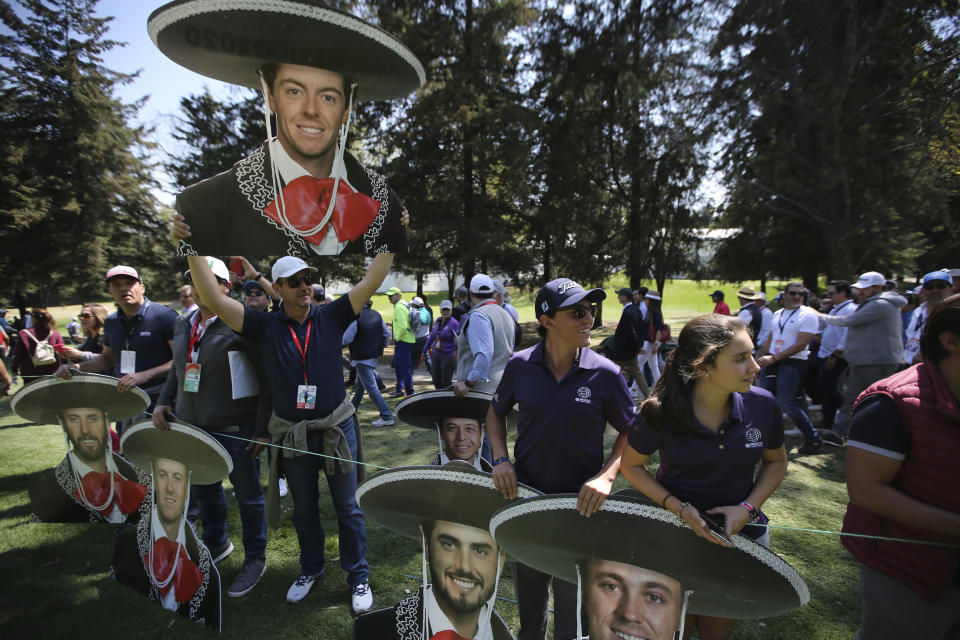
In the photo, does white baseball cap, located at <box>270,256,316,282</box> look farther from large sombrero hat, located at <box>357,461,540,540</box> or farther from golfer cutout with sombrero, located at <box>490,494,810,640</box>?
golfer cutout with sombrero, located at <box>490,494,810,640</box>

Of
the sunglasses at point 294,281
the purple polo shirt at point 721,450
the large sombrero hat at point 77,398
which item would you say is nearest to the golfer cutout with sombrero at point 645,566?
the purple polo shirt at point 721,450

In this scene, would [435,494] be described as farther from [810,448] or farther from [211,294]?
[810,448]

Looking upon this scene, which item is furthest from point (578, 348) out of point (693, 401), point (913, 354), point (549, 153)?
point (549, 153)

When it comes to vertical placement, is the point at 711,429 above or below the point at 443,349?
above

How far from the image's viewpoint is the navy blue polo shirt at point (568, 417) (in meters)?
2.29

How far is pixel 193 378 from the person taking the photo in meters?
3.42

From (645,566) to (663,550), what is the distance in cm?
10

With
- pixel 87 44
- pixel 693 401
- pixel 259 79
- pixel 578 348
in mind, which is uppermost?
pixel 87 44

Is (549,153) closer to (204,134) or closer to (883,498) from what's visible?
(204,134)

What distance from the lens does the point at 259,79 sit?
2.34 meters

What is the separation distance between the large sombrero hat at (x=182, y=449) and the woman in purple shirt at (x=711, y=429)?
230cm

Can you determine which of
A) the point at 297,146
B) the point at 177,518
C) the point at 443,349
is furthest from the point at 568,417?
the point at 443,349

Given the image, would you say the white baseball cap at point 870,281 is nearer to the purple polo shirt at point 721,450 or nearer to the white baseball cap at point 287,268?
the purple polo shirt at point 721,450

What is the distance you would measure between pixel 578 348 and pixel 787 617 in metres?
2.32
